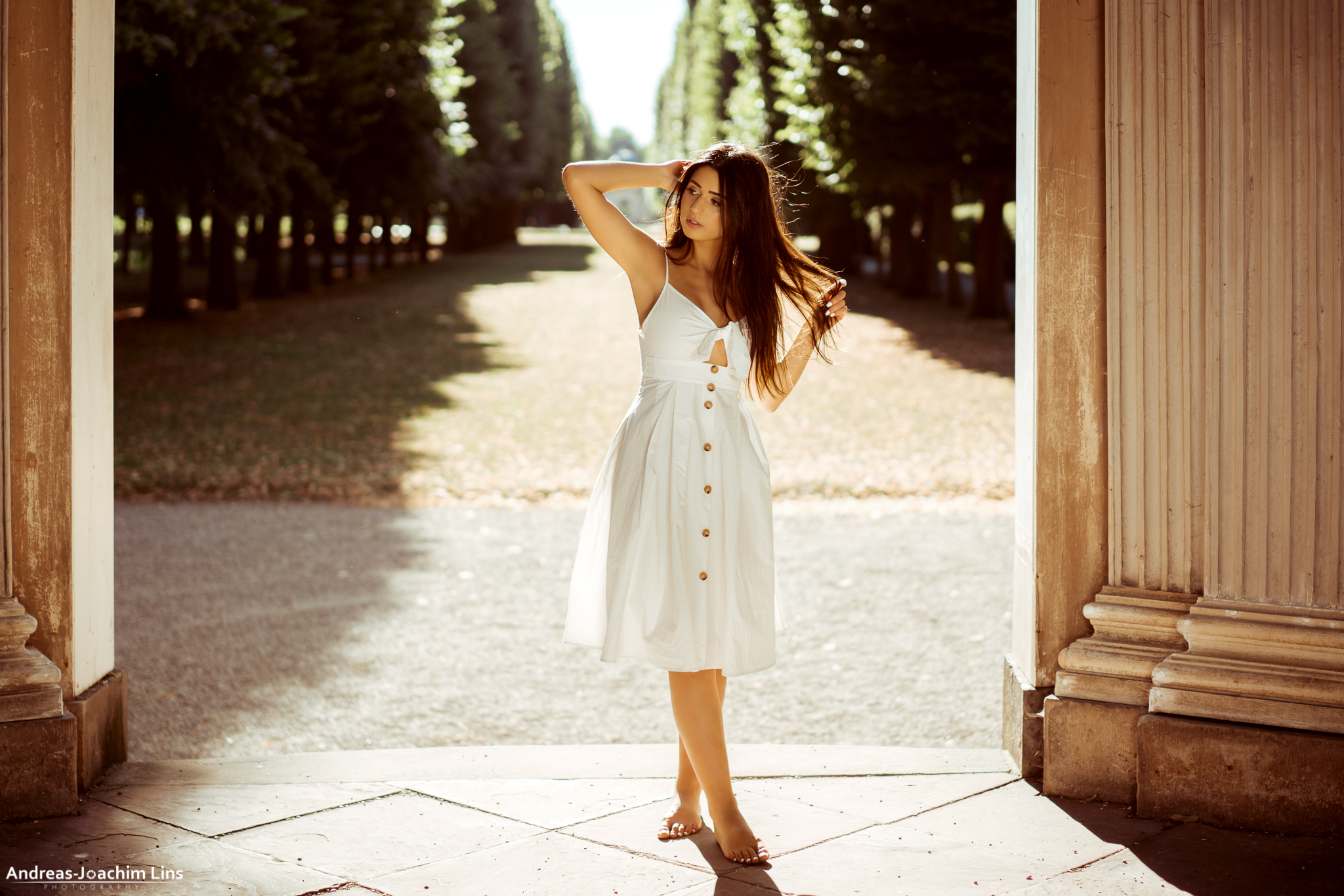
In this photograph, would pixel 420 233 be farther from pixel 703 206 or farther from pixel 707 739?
pixel 707 739

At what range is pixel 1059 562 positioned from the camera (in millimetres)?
3697

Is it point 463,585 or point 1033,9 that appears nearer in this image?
point 1033,9

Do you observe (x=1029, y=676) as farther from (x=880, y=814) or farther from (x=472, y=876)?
(x=472, y=876)

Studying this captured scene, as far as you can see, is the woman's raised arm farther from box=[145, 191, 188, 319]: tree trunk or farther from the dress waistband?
box=[145, 191, 188, 319]: tree trunk

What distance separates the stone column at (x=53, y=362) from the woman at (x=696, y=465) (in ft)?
5.05

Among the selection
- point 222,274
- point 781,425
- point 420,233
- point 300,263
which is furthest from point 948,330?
point 420,233

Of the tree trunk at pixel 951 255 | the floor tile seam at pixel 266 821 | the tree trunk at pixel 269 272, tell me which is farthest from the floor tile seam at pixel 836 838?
the tree trunk at pixel 269 272

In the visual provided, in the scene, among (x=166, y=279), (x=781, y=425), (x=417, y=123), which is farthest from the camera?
(x=417, y=123)

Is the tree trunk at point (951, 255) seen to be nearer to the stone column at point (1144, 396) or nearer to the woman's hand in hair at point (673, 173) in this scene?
the stone column at point (1144, 396)

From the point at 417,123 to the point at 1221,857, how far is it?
1011 inches

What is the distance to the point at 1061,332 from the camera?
3627 mm

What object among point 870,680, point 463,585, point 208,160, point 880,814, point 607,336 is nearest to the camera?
point 880,814

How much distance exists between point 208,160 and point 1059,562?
13979 millimetres

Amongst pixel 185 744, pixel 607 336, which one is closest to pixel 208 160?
pixel 607 336
